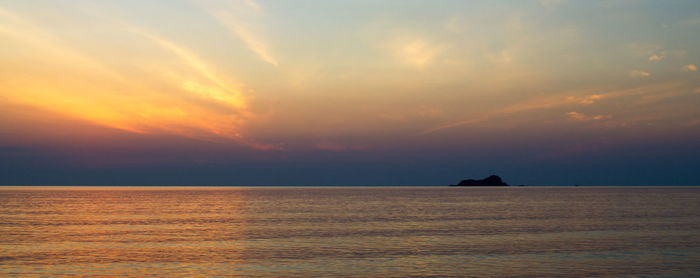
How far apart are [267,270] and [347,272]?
4.91 m

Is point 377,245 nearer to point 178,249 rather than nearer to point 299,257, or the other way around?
point 299,257

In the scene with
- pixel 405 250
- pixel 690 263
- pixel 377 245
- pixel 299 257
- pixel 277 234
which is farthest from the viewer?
pixel 277 234

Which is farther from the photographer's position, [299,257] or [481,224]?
Result: [481,224]

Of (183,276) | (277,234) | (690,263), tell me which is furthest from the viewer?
(277,234)

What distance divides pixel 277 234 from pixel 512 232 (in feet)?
79.0

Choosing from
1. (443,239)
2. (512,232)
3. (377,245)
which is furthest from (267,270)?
(512,232)

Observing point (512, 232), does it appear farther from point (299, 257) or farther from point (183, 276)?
point (183, 276)

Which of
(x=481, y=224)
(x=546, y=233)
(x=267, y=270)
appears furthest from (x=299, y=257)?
(x=481, y=224)

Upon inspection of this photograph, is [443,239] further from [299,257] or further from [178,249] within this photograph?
[178,249]

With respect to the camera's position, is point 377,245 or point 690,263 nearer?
point 690,263

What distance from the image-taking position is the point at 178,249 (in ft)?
143

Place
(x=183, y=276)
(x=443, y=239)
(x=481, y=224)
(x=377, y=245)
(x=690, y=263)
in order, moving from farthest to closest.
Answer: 1. (x=481, y=224)
2. (x=443, y=239)
3. (x=377, y=245)
4. (x=690, y=263)
5. (x=183, y=276)

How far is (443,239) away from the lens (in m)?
50.7

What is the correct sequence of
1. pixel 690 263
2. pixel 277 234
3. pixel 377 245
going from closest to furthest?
pixel 690 263, pixel 377 245, pixel 277 234
